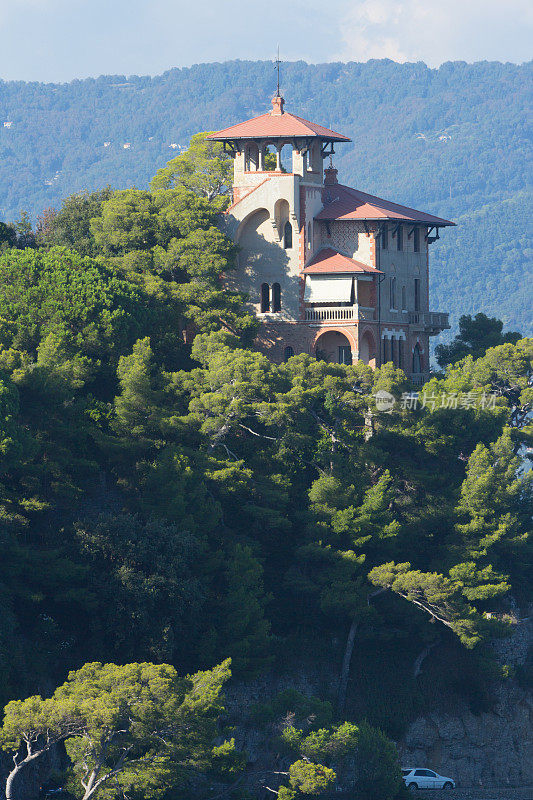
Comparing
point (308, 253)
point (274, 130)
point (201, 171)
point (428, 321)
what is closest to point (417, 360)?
point (428, 321)

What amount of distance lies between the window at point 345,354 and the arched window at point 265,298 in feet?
13.2

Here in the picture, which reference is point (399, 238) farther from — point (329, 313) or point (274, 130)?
point (274, 130)

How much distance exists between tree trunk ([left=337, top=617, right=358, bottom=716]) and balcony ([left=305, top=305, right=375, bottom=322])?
1559 centimetres

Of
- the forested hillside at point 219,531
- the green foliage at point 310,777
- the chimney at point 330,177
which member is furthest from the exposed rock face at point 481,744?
the chimney at point 330,177

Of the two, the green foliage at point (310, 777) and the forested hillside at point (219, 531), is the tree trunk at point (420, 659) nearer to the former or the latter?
the forested hillside at point (219, 531)

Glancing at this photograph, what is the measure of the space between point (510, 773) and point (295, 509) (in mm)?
14508

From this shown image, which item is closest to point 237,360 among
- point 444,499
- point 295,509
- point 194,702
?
point 295,509

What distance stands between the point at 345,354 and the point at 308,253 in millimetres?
5148

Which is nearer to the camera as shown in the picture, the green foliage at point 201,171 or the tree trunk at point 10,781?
the tree trunk at point 10,781

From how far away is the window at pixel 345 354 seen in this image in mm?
68875

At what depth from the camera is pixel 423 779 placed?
57.8 m

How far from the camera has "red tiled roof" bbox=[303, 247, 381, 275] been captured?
2704 inches

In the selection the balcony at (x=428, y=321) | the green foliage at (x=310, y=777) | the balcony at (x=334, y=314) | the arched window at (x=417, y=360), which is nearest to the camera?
the green foliage at (x=310, y=777)

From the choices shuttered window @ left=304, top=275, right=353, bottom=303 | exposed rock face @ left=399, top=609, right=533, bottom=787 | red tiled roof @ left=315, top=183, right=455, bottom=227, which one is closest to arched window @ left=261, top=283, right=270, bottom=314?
shuttered window @ left=304, top=275, right=353, bottom=303
